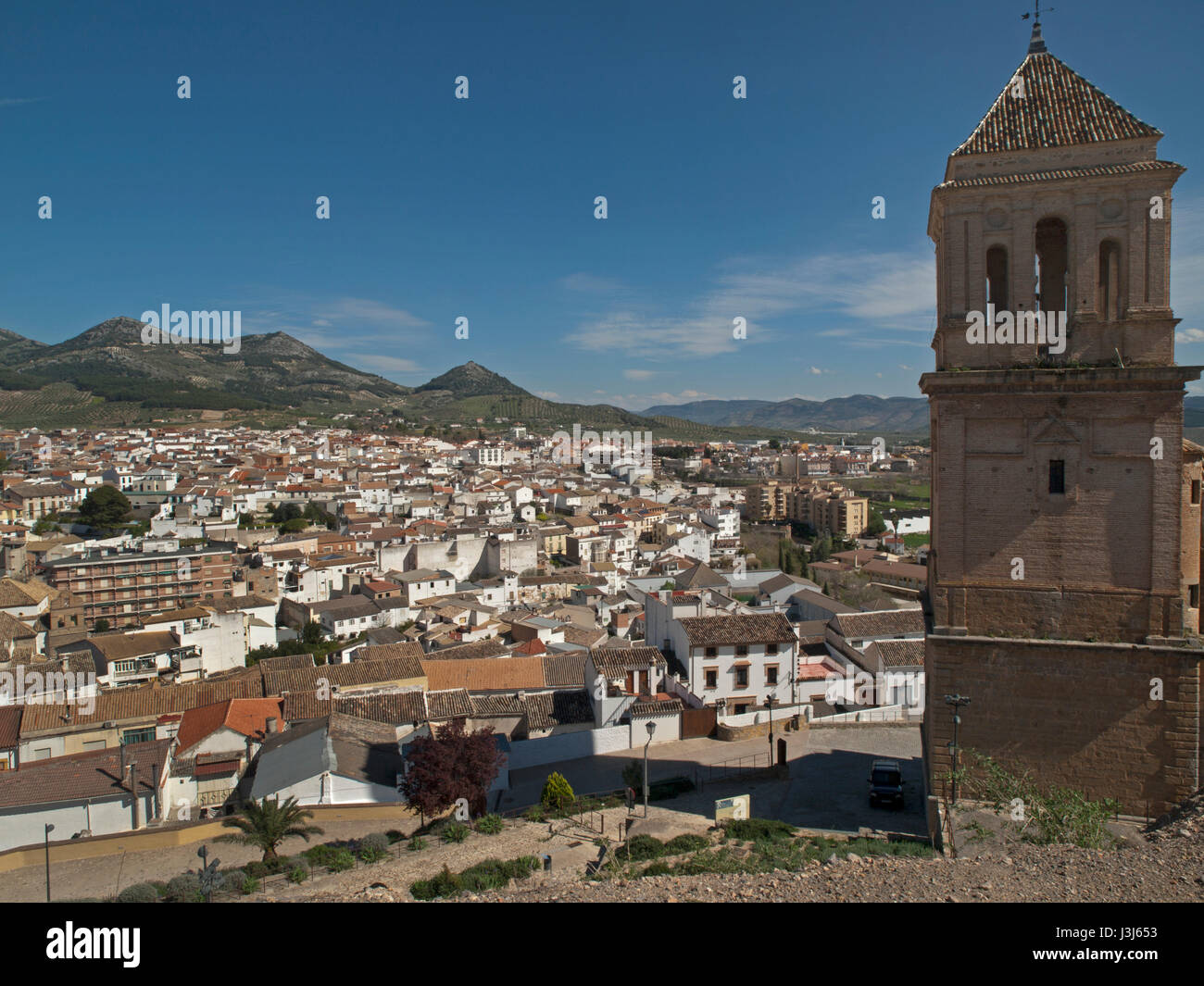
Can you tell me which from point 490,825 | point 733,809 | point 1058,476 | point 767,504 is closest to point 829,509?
point 767,504

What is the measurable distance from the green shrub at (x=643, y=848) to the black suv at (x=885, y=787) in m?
3.89

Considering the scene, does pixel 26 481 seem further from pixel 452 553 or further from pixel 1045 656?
pixel 1045 656

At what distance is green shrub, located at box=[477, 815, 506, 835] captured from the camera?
14.1 meters

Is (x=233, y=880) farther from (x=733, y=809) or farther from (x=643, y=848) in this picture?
(x=733, y=809)

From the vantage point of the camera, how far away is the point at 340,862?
42.8 feet

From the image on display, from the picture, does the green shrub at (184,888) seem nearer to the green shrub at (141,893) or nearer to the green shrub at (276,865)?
the green shrub at (141,893)

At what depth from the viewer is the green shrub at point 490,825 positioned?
14.1 metres

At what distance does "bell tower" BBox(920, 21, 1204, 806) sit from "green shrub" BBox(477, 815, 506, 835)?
7793 mm

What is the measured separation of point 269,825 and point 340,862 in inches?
97.1

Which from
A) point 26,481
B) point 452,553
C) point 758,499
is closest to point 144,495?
point 26,481

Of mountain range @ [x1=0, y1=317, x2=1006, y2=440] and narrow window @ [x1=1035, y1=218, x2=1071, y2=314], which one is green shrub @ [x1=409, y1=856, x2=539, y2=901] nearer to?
narrow window @ [x1=1035, y1=218, x2=1071, y2=314]
